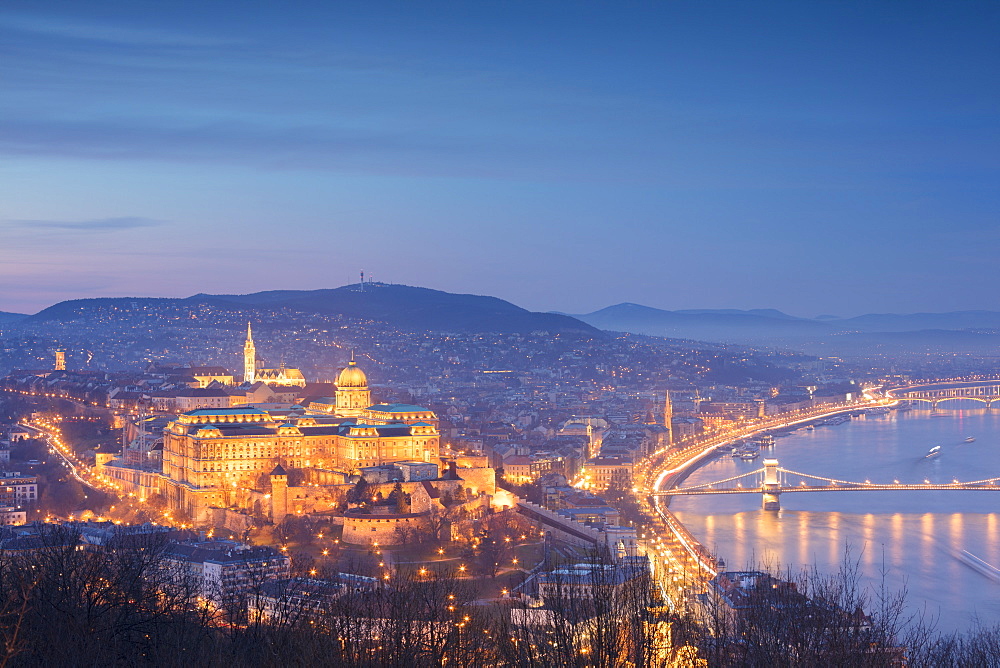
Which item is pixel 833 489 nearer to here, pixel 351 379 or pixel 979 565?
pixel 979 565

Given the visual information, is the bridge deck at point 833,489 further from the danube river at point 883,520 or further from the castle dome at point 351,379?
the castle dome at point 351,379

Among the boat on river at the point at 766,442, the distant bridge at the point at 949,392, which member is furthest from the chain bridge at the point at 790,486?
the distant bridge at the point at 949,392

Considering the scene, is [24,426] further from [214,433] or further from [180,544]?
[180,544]

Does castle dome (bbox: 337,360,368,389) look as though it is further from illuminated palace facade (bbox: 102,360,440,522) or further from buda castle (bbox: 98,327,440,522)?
illuminated palace facade (bbox: 102,360,440,522)

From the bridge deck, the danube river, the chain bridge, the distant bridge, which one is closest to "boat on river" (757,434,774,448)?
the danube river

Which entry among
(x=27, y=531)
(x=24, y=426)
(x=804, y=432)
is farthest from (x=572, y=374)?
(x=27, y=531)

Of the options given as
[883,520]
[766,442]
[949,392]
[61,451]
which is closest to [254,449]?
[61,451]
